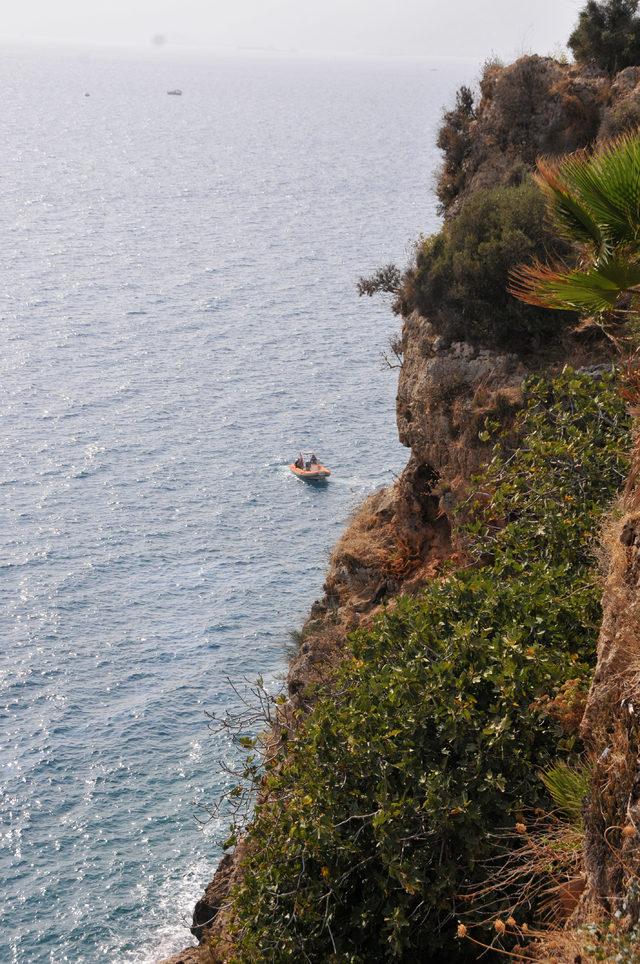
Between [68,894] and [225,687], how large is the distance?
11.9m

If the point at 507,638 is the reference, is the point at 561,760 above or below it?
below

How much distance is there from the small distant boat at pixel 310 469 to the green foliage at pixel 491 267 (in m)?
32.8

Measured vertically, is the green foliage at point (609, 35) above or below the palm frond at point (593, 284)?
above

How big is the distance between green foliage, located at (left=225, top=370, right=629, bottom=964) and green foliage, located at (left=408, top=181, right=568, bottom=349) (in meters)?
9.66

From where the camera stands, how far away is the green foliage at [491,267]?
68.8 ft

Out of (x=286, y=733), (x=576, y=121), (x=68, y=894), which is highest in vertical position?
(x=576, y=121)

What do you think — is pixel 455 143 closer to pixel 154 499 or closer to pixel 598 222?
pixel 598 222

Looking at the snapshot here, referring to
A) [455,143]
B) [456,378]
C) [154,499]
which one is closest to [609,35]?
[455,143]

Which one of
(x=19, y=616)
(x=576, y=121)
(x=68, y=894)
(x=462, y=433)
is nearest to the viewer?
(x=462, y=433)

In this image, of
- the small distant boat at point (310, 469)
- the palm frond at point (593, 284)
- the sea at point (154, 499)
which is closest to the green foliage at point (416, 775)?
the sea at point (154, 499)

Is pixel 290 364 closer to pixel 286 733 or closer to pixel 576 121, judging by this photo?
pixel 576 121

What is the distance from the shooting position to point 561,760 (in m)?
9.84

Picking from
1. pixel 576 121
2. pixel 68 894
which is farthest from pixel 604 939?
pixel 68 894

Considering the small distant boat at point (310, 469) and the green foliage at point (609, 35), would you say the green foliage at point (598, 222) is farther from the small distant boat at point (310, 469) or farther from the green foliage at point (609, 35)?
the small distant boat at point (310, 469)
